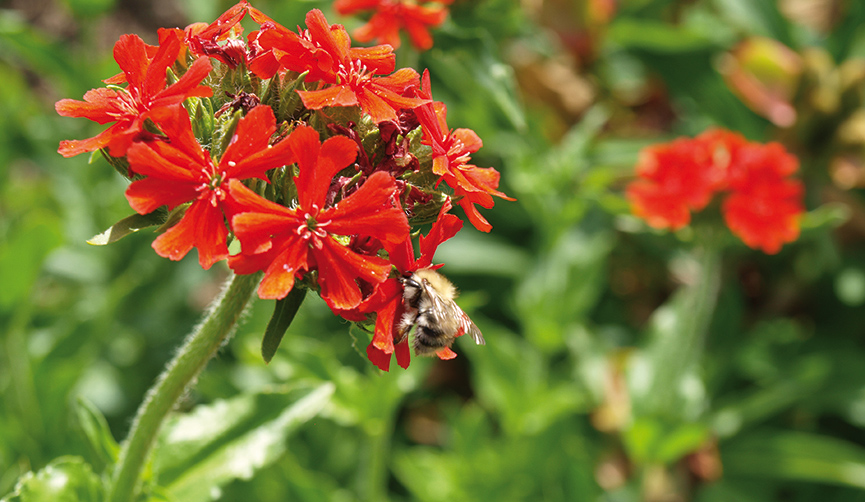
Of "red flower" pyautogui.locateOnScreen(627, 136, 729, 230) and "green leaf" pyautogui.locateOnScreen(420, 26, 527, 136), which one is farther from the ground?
"green leaf" pyautogui.locateOnScreen(420, 26, 527, 136)

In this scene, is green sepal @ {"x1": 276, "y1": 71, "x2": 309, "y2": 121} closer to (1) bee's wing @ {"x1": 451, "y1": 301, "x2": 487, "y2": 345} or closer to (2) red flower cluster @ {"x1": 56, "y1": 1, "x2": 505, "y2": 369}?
(2) red flower cluster @ {"x1": 56, "y1": 1, "x2": 505, "y2": 369}

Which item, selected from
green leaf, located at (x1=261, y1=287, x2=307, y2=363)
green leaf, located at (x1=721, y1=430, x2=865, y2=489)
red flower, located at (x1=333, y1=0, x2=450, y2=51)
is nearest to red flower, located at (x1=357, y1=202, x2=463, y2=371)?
green leaf, located at (x1=261, y1=287, x2=307, y2=363)

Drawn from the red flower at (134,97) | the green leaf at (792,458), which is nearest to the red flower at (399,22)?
the red flower at (134,97)

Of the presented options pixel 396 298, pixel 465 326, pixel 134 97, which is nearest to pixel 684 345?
pixel 465 326

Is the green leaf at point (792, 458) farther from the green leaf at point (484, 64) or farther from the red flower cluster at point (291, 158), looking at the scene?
the red flower cluster at point (291, 158)

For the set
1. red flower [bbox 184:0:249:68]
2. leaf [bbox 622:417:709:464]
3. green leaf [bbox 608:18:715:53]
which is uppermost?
red flower [bbox 184:0:249:68]

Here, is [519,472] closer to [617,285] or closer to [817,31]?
[617,285]

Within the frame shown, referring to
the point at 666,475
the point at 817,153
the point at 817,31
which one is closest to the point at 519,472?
the point at 666,475

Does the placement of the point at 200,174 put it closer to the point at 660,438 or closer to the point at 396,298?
the point at 396,298
